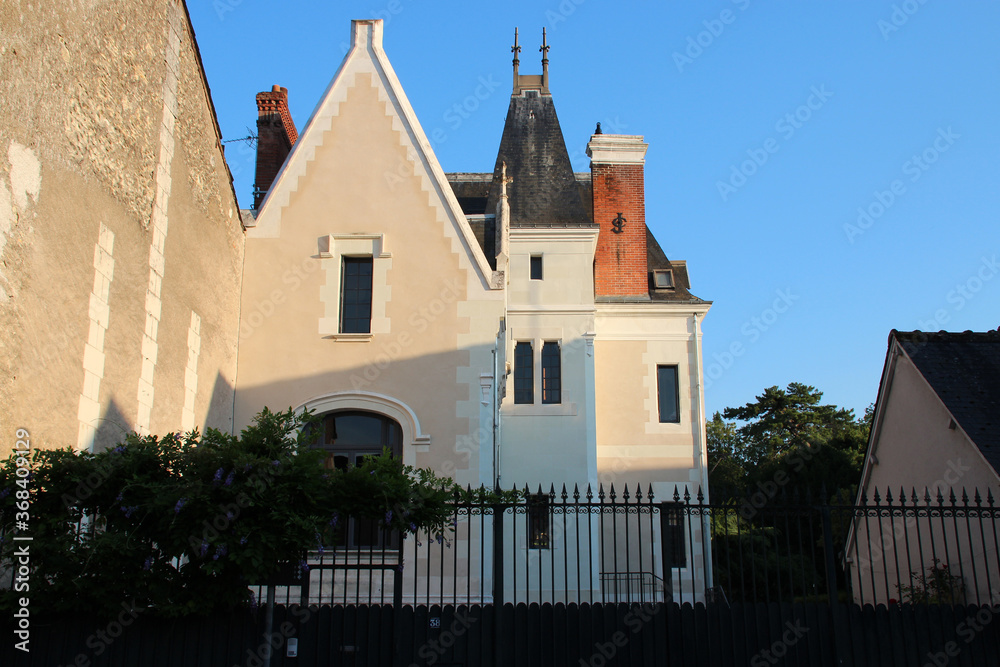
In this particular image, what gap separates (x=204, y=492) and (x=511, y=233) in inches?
522

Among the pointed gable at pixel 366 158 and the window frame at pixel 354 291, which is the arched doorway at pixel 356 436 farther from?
the pointed gable at pixel 366 158

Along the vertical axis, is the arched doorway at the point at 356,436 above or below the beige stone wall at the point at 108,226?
below

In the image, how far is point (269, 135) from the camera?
63.6 feet

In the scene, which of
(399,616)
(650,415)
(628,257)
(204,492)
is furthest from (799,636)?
(628,257)

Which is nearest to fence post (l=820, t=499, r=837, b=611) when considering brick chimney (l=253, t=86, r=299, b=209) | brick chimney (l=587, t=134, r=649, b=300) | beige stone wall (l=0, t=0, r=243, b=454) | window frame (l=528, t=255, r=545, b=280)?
beige stone wall (l=0, t=0, r=243, b=454)

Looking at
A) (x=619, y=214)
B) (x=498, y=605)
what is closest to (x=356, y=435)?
(x=498, y=605)

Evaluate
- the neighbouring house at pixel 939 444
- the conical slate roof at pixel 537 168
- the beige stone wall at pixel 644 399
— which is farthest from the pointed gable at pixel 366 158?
the beige stone wall at pixel 644 399

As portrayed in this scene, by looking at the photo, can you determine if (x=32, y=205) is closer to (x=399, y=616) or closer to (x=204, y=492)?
(x=204, y=492)

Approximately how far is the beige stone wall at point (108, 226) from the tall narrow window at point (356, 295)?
5.80 feet

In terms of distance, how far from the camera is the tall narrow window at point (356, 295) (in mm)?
13617

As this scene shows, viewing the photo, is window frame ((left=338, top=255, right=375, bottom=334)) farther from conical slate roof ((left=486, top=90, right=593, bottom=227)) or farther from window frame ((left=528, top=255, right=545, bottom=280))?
window frame ((left=528, top=255, right=545, bottom=280))

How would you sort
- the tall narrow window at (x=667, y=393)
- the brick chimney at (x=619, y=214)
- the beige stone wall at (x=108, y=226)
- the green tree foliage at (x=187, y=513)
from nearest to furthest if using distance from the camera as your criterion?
the green tree foliage at (x=187, y=513) < the beige stone wall at (x=108, y=226) < the tall narrow window at (x=667, y=393) < the brick chimney at (x=619, y=214)

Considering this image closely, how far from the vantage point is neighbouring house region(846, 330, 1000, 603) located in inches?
502

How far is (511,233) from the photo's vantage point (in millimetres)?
19750
